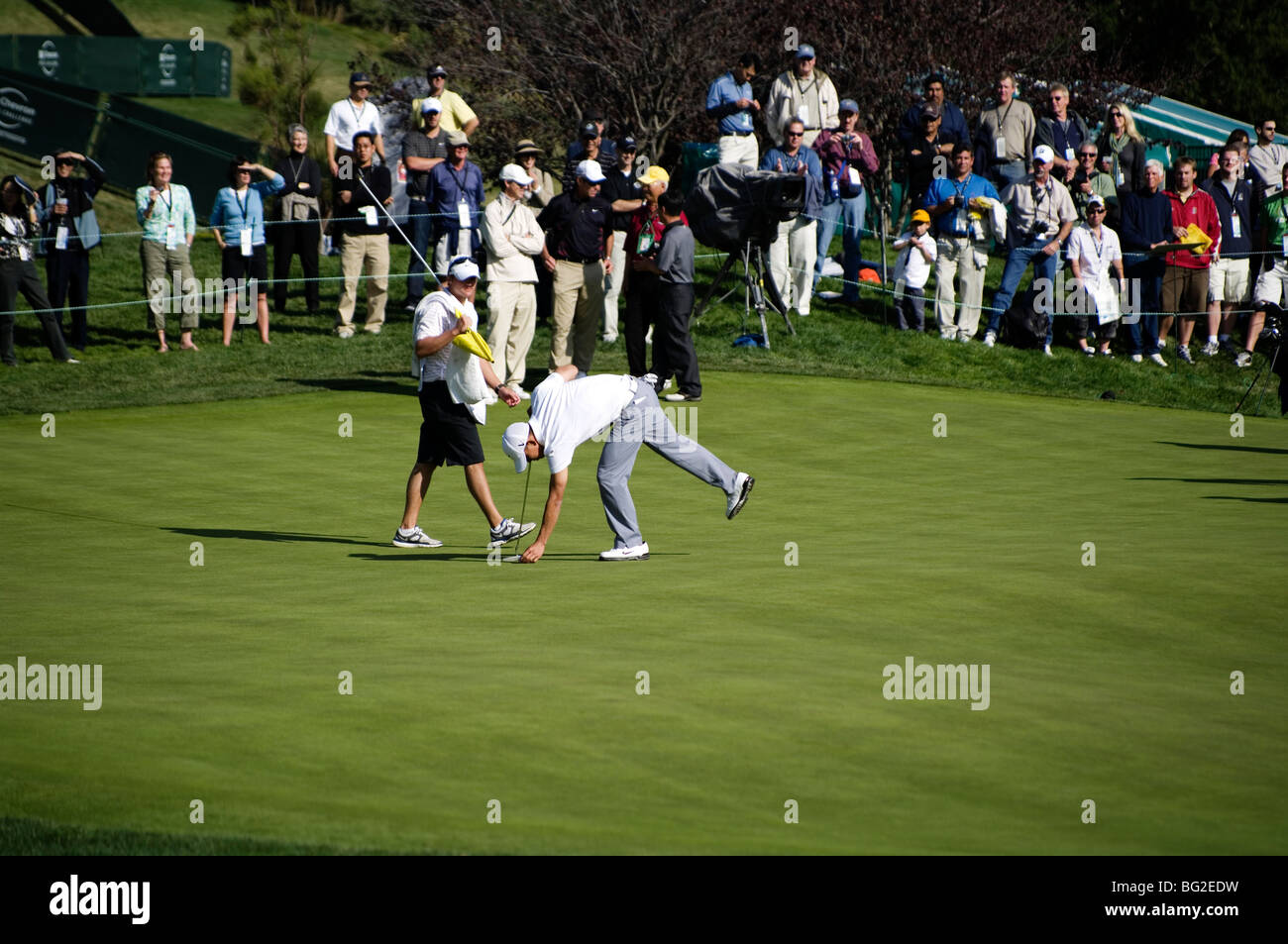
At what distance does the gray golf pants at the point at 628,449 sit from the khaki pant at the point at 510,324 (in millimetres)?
7389

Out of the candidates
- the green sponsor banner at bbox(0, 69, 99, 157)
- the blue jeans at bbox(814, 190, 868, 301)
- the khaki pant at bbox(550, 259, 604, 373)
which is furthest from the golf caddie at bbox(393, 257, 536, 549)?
the green sponsor banner at bbox(0, 69, 99, 157)

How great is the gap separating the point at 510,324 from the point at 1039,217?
874cm

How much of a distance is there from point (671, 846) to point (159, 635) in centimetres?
468

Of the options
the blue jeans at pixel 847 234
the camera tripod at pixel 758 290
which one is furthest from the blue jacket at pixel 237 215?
the blue jeans at pixel 847 234

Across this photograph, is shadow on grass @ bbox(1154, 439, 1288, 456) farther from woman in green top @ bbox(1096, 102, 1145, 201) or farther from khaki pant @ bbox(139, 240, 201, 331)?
khaki pant @ bbox(139, 240, 201, 331)

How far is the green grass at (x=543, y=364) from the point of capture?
22.2 metres

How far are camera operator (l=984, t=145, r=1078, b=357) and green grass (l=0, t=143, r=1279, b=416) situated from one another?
1.47 m

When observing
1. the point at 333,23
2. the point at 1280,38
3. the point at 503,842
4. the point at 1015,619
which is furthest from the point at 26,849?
the point at 333,23

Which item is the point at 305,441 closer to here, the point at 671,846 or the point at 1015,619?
the point at 1015,619

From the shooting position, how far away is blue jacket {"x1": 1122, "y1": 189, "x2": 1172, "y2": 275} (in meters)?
25.4

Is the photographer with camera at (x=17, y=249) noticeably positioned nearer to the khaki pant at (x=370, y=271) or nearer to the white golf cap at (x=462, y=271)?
the khaki pant at (x=370, y=271)

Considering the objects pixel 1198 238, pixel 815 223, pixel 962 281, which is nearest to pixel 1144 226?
pixel 1198 238

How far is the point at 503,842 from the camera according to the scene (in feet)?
22.3

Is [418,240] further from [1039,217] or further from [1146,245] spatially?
[1146,245]
